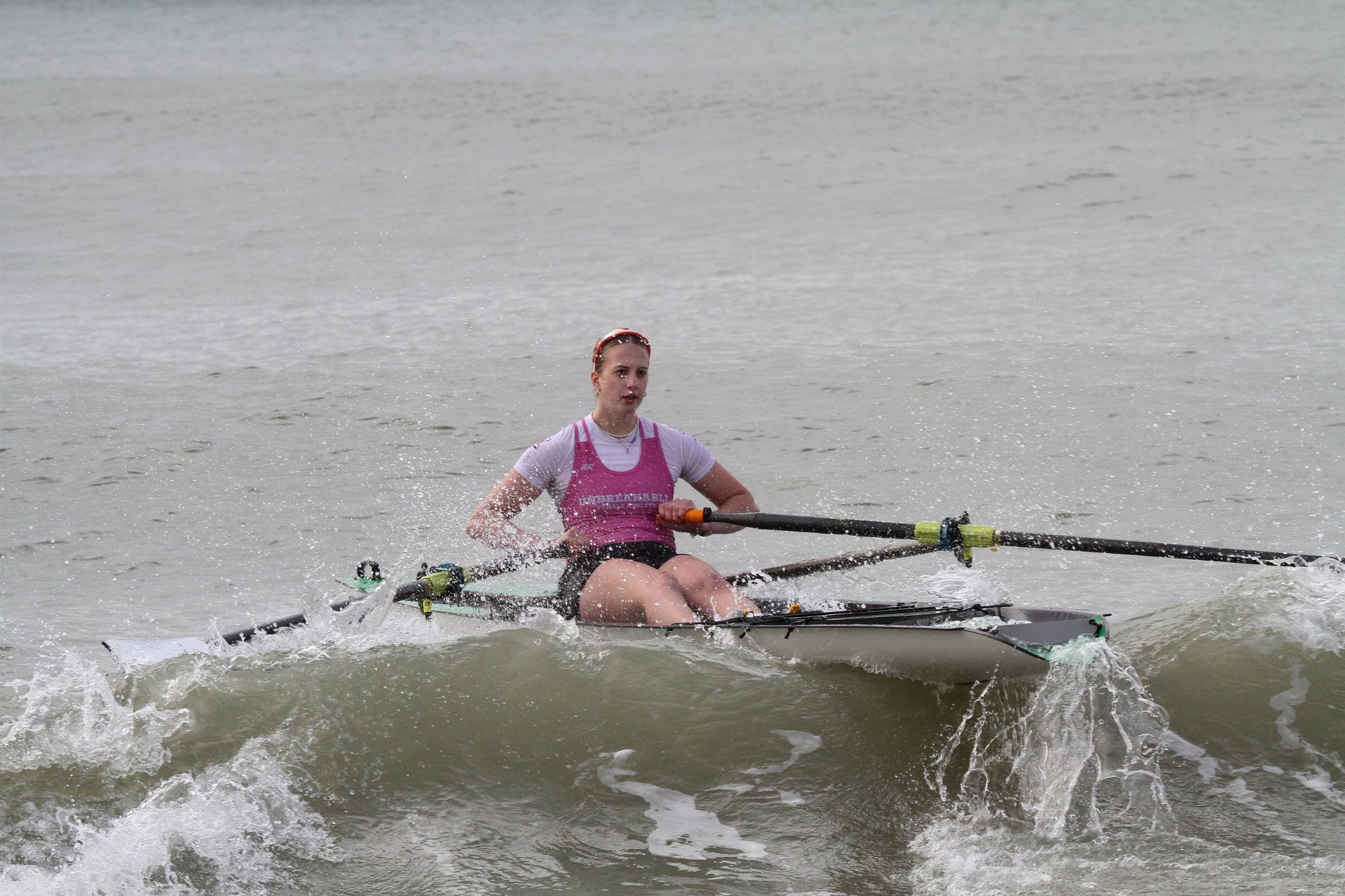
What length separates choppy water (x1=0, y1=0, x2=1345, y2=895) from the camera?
492cm

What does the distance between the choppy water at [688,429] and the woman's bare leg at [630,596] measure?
6.9 inches

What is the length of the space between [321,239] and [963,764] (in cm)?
1420

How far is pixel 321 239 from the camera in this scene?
17844 mm

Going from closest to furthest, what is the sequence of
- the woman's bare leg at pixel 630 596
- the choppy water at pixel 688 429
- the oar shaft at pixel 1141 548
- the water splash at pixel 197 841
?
the water splash at pixel 197 841 → the choppy water at pixel 688 429 → the woman's bare leg at pixel 630 596 → the oar shaft at pixel 1141 548

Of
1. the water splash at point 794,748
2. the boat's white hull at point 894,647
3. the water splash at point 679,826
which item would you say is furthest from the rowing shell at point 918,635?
the water splash at point 679,826

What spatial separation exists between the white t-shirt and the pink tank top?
2 centimetres

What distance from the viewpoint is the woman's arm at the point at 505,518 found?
→ 5996 mm

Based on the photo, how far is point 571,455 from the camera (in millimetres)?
6016

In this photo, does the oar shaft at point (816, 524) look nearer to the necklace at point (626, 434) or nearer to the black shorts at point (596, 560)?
the black shorts at point (596, 560)

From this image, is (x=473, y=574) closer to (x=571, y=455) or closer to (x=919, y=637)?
(x=571, y=455)

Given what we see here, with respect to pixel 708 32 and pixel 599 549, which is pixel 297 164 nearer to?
pixel 708 32

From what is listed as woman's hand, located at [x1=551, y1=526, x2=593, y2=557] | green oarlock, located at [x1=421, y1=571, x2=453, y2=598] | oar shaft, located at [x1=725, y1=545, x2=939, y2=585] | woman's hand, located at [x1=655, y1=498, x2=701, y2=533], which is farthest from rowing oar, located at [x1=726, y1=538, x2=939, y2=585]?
green oarlock, located at [x1=421, y1=571, x2=453, y2=598]

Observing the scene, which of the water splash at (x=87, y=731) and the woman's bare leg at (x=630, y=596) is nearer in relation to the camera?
the water splash at (x=87, y=731)

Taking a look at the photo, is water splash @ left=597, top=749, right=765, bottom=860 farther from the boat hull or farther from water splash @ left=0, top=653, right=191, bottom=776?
water splash @ left=0, top=653, right=191, bottom=776
